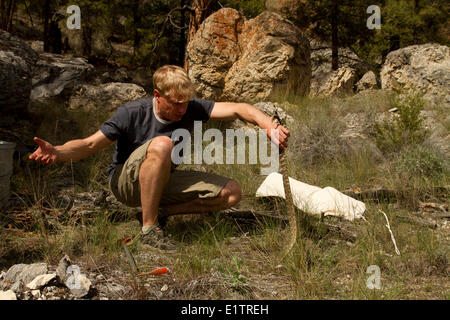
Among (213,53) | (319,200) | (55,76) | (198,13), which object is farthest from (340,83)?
(319,200)

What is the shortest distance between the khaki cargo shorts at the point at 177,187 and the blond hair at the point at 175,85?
56cm

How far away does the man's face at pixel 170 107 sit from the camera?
288cm

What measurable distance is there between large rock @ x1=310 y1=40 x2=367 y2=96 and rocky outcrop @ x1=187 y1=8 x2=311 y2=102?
1062 millimetres

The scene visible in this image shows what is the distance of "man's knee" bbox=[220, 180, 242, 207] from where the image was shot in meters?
3.15

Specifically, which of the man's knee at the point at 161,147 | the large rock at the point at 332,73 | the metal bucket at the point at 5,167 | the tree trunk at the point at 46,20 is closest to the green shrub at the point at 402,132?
the man's knee at the point at 161,147

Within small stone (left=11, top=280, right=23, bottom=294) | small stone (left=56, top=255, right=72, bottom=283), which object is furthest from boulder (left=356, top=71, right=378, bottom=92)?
small stone (left=11, top=280, right=23, bottom=294)

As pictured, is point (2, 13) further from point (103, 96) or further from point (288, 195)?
point (288, 195)

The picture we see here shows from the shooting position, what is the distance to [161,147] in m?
2.81

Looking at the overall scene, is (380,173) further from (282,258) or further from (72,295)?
(72,295)

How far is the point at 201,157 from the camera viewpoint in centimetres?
505

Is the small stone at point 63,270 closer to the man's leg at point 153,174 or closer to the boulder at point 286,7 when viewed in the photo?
the man's leg at point 153,174

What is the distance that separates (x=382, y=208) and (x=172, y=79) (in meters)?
1.86

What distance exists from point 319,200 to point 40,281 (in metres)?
2.06
